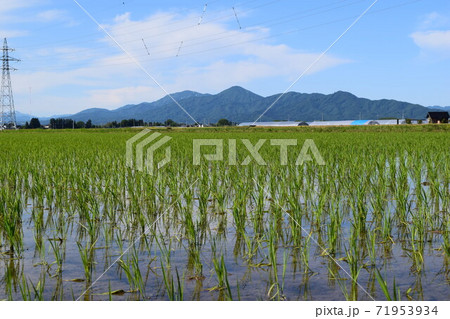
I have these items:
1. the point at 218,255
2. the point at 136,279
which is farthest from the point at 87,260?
the point at 218,255

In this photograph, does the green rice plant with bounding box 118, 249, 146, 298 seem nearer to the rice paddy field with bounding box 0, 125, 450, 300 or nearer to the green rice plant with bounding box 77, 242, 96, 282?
the rice paddy field with bounding box 0, 125, 450, 300

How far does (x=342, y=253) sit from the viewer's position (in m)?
3.52

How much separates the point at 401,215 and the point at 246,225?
159 cm

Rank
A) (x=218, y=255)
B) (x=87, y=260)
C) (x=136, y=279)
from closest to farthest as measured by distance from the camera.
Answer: (x=136, y=279) → (x=87, y=260) → (x=218, y=255)

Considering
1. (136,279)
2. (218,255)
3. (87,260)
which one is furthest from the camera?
(218,255)

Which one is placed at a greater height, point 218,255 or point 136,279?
point 136,279

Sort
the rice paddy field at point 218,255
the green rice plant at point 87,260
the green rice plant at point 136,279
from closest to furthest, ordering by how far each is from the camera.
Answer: the green rice plant at point 136,279 → the rice paddy field at point 218,255 → the green rice plant at point 87,260

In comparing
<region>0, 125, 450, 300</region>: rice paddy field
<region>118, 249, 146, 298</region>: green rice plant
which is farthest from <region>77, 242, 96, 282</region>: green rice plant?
<region>118, 249, 146, 298</region>: green rice plant

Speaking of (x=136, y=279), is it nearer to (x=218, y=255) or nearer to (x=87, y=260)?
(x=87, y=260)

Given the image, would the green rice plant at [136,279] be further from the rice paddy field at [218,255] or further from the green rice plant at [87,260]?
the green rice plant at [87,260]

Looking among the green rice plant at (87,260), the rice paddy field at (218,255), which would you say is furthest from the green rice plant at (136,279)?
the green rice plant at (87,260)

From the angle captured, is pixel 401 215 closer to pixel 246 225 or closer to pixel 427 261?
pixel 427 261

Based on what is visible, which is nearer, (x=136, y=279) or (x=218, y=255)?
(x=136, y=279)
